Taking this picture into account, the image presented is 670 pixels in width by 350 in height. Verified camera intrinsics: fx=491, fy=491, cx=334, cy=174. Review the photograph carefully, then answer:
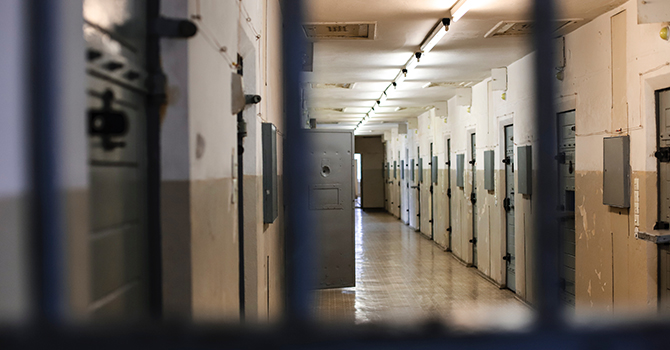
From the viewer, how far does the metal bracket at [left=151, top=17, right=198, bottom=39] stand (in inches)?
56.4

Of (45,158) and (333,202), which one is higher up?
(45,158)

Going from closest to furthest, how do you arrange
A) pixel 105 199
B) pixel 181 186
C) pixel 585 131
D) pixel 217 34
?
1. pixel 105 199
2. pixel 181 186
3. pixel 217 34
4. pixel 585 131

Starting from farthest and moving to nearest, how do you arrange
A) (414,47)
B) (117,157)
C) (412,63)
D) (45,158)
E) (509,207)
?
1. (509,207)
2. (412,63)
3. (414,47)
4. (117,157)
5. (45,158)

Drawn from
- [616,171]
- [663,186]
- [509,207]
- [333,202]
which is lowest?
[509,207]

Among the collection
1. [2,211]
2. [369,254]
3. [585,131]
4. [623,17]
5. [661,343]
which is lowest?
[369,254]

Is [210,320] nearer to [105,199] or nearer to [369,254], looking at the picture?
[105,199]

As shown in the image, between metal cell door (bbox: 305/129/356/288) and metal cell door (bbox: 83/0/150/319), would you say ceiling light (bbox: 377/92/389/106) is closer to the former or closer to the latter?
metal cell door (bbox: 305/129/356/288)

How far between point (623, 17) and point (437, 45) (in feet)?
6.27

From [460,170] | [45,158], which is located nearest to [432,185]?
[460,170]

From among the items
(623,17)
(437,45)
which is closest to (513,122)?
(437,45)

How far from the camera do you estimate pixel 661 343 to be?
1.08 meters

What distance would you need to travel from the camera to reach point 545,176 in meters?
1.17

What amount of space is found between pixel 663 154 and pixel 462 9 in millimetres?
1857

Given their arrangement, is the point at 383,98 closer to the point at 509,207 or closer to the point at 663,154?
the point at 509,207
